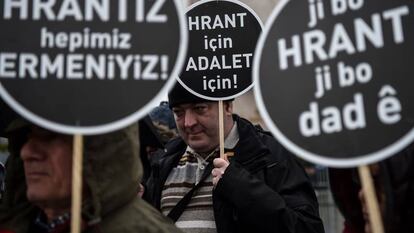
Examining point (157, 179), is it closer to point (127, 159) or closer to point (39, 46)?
point (127, 159)

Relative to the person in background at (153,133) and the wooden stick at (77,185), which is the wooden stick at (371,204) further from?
the person in background at (153,133)

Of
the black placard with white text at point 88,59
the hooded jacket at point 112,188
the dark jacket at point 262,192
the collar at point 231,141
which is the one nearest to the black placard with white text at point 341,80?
the black placard with white text at point 88,59

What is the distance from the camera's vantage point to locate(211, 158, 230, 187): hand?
9.70ft

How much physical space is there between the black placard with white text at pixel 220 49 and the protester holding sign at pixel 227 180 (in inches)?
6.6

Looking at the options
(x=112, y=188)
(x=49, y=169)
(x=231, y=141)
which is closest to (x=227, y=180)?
(x=231, y=141)

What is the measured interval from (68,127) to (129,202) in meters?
0.45

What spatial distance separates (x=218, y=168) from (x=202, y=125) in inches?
13.9

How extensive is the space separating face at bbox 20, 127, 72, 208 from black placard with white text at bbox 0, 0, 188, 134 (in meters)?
0.25

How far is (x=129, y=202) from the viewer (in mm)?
2189

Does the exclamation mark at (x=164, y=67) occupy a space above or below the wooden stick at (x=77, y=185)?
above

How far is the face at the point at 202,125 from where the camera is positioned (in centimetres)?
325

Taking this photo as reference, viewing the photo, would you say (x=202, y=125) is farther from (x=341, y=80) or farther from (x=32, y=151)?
(x=341, y=80)

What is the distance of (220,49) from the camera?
3215mm

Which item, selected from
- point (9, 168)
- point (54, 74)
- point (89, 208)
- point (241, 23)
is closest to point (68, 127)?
point (54, 74)
